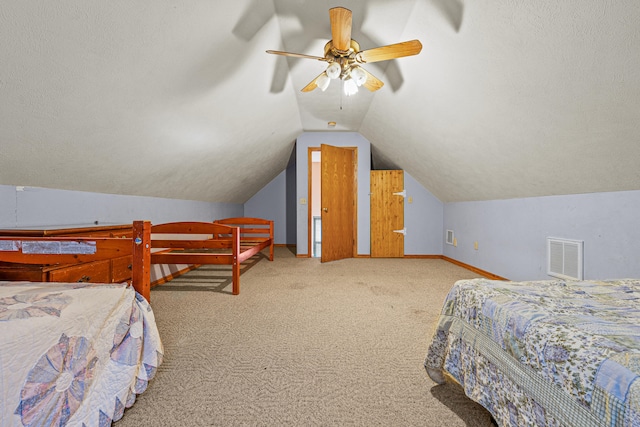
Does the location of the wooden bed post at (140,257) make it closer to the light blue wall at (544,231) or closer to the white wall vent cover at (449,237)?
the light blue wall at (544,231)

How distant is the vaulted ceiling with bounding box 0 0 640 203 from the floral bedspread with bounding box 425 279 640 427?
114 centimetres

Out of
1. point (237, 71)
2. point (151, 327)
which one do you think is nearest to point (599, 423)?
point (151, 327)

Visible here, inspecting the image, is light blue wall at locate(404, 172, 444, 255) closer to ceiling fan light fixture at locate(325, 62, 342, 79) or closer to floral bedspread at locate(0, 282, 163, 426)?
ceiling fan light fixture at locate(325, 62, 342, 79)

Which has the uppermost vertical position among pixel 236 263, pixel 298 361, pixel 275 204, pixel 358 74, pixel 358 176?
pixel 358 74

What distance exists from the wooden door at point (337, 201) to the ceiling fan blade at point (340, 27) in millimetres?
2528

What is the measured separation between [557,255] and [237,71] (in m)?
3.28

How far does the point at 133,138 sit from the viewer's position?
6.73ft

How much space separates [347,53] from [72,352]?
2.30 meters

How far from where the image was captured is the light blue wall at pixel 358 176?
4945 mm

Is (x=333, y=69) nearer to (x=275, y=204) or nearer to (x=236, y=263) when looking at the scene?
(x=236, y=263)

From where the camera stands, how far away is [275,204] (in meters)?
6.54

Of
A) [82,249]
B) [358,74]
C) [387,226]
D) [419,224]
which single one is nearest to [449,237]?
[419,224]

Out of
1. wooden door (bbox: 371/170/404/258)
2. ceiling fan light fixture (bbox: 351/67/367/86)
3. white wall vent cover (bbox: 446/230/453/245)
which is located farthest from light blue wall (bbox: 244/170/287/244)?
ceiling fan light fixture (bbox: 351/67/367/86)

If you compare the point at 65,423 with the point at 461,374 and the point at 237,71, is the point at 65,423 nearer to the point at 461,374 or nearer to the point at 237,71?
the point at 461,374
